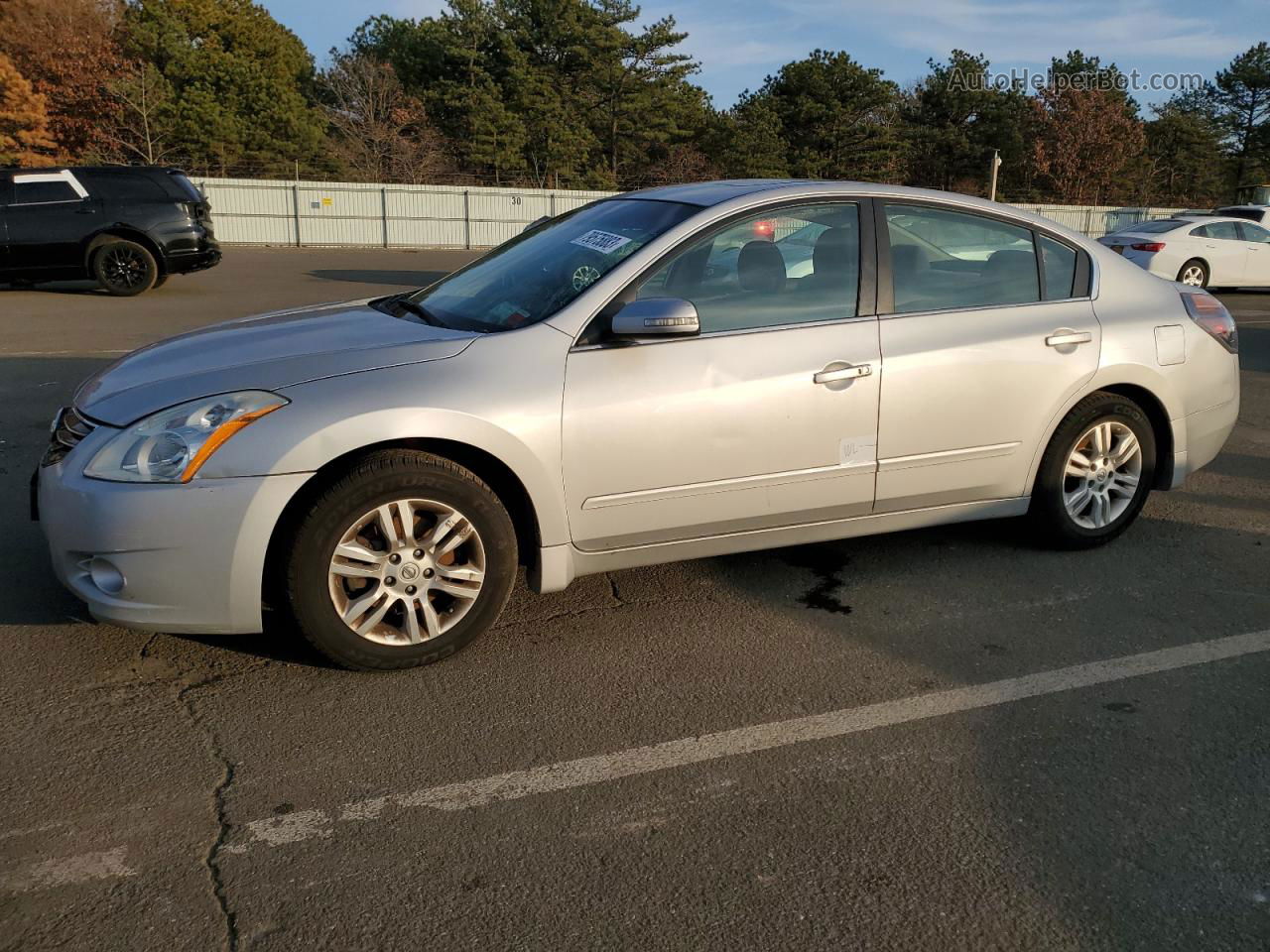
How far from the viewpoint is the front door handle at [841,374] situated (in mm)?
3889

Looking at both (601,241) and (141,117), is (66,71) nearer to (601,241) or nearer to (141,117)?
(141,117)

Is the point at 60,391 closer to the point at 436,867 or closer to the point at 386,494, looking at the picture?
the point at 386,494

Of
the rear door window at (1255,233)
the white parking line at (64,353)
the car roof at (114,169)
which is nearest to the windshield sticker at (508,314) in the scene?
the white parking line at (64,353)

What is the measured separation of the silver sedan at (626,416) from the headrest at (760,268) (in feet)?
0.04

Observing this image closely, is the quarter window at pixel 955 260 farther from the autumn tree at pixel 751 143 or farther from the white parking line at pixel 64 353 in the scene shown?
the autumn tree at pixel 751 143

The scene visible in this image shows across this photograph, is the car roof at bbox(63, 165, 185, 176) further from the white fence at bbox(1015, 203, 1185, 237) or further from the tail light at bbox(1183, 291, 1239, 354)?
the white fence at bbox(1015, 203, 1185, 237)

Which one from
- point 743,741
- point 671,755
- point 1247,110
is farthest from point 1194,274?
point 1247,110

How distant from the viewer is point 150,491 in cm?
316

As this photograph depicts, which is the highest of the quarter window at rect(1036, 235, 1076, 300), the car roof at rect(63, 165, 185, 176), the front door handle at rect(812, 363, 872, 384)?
the car roof at rect(63, 165, 185, 176)

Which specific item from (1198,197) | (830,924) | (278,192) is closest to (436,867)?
(830,924)

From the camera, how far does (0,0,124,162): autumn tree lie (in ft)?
143

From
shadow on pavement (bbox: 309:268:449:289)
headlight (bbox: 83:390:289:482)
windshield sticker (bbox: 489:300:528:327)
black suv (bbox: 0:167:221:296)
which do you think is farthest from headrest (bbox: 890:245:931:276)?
shadow on pavement (bbox: 309:268:449:289)

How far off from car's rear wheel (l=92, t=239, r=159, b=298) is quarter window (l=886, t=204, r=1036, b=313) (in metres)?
13.1

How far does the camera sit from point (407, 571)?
3.41 meters
